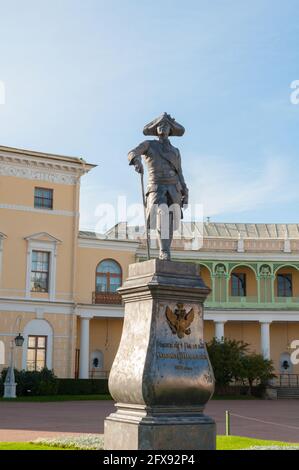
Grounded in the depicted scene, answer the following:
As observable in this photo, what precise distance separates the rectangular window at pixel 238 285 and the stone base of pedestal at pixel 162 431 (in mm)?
37550

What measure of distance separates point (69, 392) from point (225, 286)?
13911 millimetres

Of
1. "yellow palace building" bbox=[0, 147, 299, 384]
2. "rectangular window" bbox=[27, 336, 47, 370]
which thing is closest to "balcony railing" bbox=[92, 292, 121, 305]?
"yellow palace building" bbox=[0, 147, 299, 384]

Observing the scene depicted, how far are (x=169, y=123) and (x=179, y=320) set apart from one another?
3343mm

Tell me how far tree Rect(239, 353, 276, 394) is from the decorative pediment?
12.7m

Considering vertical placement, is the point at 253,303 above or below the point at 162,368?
above

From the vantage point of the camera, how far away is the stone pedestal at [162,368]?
9211 mm

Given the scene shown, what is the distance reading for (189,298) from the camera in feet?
32.6

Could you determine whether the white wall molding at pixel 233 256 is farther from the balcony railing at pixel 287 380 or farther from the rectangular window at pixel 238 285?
the balcony railing at pixel 287 380

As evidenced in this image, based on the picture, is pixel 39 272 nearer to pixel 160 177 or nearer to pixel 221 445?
pixel 221 445

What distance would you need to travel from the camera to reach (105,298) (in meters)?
40.8

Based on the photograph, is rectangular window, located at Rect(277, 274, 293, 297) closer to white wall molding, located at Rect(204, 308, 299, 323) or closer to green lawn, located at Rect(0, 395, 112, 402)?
white wall molding, located at Rect(204, 308, 299, 323)

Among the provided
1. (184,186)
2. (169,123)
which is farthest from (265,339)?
(169,123)

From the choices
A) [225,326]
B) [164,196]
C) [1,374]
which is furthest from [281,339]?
[164,196]
